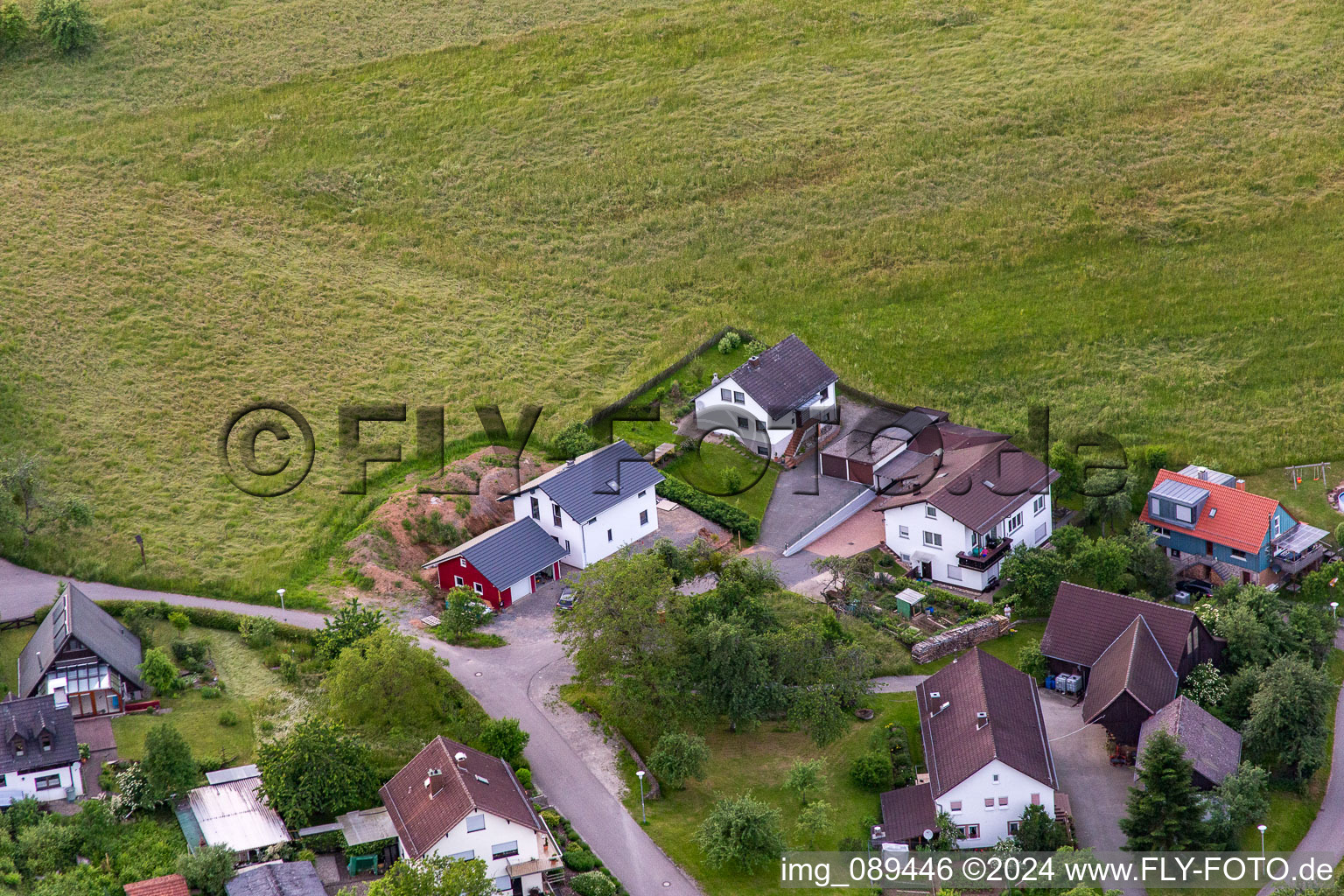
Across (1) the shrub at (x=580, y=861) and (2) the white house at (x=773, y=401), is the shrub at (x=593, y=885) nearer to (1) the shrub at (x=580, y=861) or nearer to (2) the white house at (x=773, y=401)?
(1) the shrub at (x=580, y=861)

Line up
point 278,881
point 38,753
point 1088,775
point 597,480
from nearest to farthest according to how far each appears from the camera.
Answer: point 278,881 < point 38,753 < point 1088,775 < point 597,480

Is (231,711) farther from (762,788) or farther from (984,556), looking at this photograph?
(984,556)

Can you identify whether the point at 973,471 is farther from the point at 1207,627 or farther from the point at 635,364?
the point at 635,364

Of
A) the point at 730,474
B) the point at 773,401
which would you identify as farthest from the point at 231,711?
the point at 773,401

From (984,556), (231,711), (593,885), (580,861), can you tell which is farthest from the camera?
(984,556)

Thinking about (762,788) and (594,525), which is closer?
(762,788)

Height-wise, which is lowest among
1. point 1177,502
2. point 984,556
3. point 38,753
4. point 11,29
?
point 984,556

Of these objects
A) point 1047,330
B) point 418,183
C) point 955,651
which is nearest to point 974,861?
point 955,651
